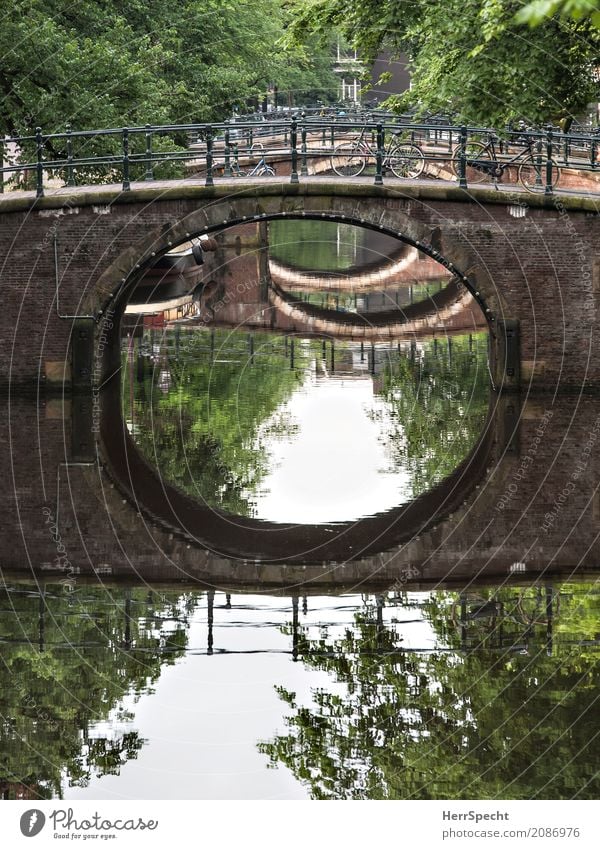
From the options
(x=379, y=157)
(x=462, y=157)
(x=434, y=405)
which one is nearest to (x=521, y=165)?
(x=462, y=157)

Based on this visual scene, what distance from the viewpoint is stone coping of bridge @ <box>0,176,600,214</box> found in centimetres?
2084

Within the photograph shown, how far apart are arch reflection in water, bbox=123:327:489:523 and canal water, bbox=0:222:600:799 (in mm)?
63

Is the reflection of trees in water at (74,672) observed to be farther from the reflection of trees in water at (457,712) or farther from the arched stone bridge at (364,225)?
the arched stone bridge at (364,225)

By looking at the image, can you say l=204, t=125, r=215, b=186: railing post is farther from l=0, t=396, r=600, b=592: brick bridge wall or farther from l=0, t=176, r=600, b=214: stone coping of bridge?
l=0, t=396, r=600, b=592: brick bridge wall

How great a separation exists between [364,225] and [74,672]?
1236 centimetres

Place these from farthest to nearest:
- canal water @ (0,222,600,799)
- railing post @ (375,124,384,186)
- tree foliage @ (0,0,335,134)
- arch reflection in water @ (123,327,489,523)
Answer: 1. tree foliage @ (0,0,335,134)
2. railing post @ (375,124,384,186)
3. arch reflection in water @ (123,327,489,523)
4. canal water @ (0,222,600,799)

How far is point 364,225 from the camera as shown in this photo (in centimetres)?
2134

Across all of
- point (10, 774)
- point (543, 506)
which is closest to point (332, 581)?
point (543, 506)

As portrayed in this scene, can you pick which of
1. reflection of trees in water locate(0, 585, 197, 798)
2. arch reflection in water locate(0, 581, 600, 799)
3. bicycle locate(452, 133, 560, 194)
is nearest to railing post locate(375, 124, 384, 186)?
bicycle locate(452, 133, 560, 194)

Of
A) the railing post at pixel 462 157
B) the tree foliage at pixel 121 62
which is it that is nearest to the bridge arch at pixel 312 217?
the railing post at pixel 462 157

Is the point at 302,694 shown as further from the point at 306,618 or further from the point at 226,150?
the point at 226,150

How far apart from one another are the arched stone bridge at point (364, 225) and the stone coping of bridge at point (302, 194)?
19 millimetres

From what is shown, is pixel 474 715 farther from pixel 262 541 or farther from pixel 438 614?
pixel 262 541

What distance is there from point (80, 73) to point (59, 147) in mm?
1703
